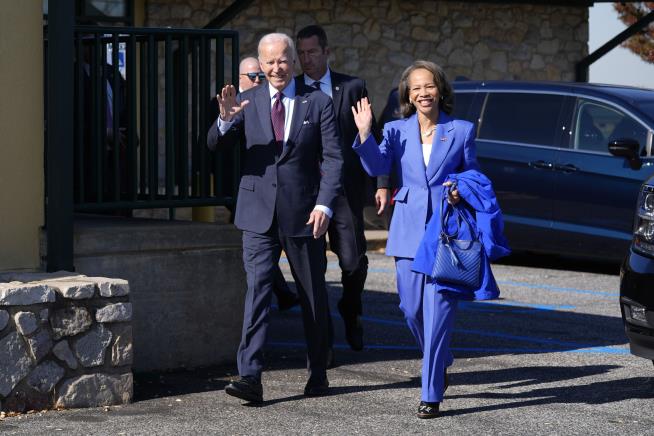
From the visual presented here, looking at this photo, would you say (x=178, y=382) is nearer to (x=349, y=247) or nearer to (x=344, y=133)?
(x=349, y=247)

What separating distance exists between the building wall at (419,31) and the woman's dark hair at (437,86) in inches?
363

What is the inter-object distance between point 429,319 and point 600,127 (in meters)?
6.78

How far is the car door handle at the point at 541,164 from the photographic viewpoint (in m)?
13.4

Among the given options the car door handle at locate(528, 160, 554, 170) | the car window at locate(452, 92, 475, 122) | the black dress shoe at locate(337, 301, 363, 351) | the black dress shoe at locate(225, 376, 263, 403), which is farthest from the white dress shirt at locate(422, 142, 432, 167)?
the car window at locate(452, 92, 475, 122)

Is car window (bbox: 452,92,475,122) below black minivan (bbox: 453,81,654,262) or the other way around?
the other way around

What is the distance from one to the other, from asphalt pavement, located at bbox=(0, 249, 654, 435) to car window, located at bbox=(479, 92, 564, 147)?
315 centimetres

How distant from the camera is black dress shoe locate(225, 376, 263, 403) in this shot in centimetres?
695

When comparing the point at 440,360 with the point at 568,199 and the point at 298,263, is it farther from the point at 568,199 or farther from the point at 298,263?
the point at 568,199

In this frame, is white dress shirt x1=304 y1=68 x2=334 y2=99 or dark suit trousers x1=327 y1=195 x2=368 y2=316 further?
white dress shirt x1=304 y1=68 x2=334 y2=99

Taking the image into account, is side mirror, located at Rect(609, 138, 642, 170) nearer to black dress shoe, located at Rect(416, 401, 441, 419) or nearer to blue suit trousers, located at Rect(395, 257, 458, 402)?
blue suit trousers, located at Rect(395, 257, 458, 402)

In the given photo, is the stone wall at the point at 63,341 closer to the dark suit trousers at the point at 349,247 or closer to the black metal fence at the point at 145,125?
the black metal fence at the point at 145,125

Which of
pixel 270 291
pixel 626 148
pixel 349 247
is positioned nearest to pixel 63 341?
pixel 270 291

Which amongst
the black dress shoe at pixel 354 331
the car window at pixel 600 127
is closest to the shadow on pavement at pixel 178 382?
the black dress shoe at pixel 354 331

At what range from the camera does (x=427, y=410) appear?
267 inches
